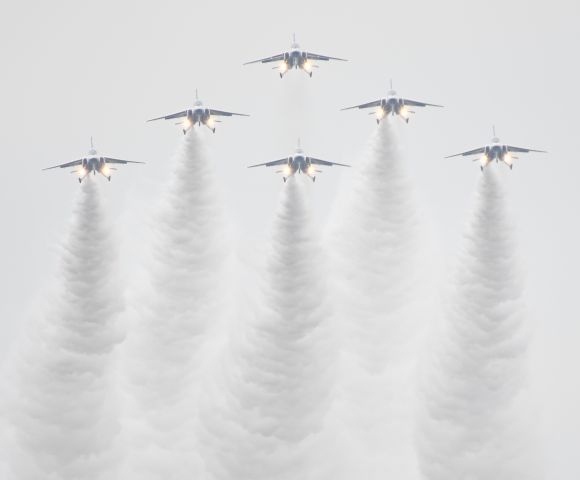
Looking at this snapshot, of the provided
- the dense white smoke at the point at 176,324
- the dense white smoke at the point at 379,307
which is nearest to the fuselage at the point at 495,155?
the dense white smoke at the point at 379,307

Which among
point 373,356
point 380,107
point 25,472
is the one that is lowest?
point 25,472

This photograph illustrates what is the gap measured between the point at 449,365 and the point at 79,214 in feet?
84.6

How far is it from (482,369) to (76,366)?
2617 cm

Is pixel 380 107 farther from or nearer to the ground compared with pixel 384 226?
farther from the ground

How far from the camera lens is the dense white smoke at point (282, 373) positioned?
4136 inches

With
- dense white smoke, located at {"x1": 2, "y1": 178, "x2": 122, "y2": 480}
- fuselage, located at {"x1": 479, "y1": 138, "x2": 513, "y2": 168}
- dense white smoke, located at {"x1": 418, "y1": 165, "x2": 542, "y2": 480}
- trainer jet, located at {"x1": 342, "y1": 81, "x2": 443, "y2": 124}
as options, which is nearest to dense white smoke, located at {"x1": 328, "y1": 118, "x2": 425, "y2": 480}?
trainer jet, located at {"x1": 342, "y1": 81, "x2": 443, "y2": 124}

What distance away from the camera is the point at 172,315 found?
363 feet

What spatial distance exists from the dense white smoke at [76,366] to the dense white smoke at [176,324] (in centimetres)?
285

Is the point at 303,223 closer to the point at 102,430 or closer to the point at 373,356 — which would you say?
the point at 373,356

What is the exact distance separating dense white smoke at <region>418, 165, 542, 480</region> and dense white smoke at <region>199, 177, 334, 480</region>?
7177 mm

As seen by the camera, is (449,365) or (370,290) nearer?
(449,365)

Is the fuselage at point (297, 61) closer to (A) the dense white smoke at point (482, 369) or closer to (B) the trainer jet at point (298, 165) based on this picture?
(B) the trainer jet at point (298, 165)

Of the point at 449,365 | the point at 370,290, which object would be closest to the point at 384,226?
the point at 370,290

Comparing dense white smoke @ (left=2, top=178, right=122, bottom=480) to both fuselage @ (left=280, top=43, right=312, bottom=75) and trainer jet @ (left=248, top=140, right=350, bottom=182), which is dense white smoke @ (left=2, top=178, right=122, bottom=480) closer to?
trainer jet @ (left=248, top=140, right=350, bottom=182)
